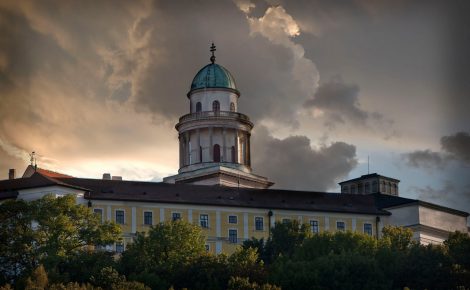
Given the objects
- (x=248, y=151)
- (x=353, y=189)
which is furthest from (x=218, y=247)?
(x=353, y=189)

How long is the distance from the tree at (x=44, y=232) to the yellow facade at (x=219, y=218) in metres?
11.9

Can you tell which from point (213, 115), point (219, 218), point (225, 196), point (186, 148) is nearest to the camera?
point (219, 218)

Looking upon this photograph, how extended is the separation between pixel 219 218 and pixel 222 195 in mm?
3020

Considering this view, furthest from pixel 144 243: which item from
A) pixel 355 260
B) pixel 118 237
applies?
pixel 355 260

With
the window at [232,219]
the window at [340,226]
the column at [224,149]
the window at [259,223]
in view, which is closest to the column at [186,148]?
the column at [224,149]

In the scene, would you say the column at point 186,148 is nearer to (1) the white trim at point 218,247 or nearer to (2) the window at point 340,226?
(2) the window at point 340,226

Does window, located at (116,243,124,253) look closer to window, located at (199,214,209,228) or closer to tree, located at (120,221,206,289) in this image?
tree, located at (120,221,206,289)

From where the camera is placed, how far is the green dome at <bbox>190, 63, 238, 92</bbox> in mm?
187000

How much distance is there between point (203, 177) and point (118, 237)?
32.3m

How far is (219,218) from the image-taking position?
167 m

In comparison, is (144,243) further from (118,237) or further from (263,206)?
(263,206)

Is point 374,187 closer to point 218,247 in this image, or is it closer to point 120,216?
point 218,247

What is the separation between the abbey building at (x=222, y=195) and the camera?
163m

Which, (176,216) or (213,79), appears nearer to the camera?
(176,216)
